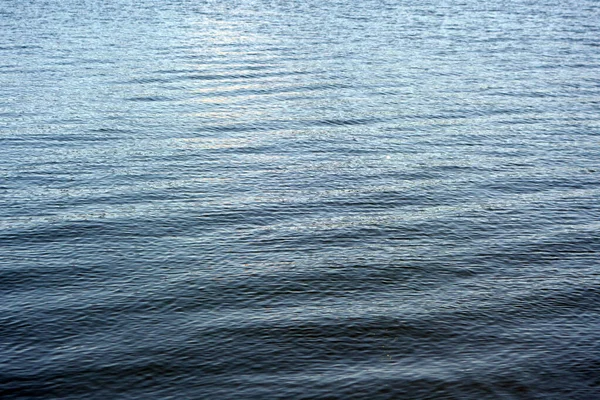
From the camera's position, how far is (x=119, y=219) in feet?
132

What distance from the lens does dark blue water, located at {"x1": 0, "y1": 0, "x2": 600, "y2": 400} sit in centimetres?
2914

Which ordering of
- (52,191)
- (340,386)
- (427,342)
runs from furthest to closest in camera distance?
(52,191)
(427,342)
(340,386)

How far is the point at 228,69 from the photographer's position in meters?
70.6

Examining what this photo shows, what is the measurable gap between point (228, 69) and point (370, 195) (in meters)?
30.2

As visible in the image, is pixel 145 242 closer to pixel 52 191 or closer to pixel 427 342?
pixel 52 191

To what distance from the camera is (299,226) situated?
1575 inches

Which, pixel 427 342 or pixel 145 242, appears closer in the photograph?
pixel 427 342

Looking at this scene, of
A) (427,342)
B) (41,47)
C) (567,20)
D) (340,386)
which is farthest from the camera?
(567,20)

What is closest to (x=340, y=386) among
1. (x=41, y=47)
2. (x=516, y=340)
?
(x=516, y=340)

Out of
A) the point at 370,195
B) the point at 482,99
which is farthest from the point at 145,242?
the point at 482,99

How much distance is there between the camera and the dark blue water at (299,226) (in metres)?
29.1

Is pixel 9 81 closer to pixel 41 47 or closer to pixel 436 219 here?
pixel 41 47

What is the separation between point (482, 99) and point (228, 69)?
20.6 m

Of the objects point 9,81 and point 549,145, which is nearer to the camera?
point 549,145
